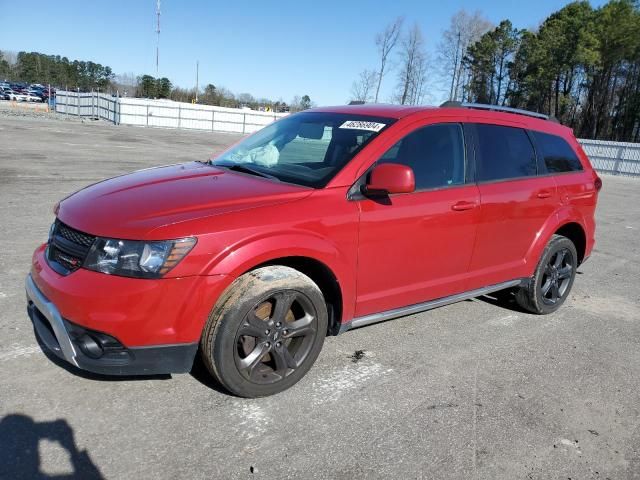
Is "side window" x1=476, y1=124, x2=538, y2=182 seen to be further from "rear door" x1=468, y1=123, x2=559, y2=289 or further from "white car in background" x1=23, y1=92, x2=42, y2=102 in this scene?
"white car in background" x1=23, y1=92, x2=42, y2=102

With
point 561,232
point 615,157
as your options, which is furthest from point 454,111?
point 615,157

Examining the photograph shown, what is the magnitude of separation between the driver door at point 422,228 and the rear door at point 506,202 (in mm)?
158

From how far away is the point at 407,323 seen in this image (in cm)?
457

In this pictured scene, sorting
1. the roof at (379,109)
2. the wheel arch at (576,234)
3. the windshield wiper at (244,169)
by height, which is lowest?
the wheel arch at (576,234)

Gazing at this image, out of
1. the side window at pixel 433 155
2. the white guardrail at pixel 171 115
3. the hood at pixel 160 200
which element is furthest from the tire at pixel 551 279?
the white guardrail at pixel 171 115

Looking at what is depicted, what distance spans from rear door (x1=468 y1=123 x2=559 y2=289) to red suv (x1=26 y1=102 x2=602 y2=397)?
2 centimetres

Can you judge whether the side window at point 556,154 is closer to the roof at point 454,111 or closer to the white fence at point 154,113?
the roof at point 454,111

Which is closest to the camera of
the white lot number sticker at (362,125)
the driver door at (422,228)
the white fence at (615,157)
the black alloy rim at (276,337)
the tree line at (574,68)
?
the black alloy rim at (276,337)

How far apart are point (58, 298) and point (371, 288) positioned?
1.90 meters

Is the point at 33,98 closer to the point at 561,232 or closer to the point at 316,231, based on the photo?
the point at 561,232

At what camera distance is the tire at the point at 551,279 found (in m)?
4.86

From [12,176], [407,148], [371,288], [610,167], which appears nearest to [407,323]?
[371,288]

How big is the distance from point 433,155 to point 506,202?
819 millimetres

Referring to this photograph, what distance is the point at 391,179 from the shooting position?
130 inches
